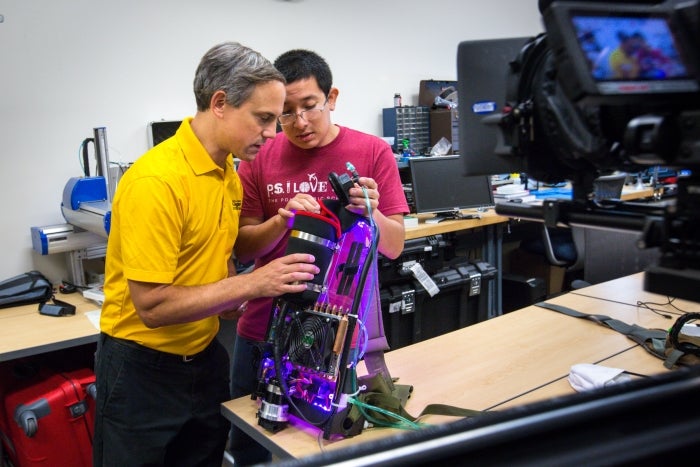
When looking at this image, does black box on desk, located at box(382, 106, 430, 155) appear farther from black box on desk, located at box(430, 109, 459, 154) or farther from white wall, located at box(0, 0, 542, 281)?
white wall, located at box(0, 0, 542, 281)

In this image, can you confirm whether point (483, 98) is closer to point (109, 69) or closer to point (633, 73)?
point (633, 73)

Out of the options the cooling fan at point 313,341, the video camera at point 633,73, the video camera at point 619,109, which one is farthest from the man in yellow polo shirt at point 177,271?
the video camera at point 633,73

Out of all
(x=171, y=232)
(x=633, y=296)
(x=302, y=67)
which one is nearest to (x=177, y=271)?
(x=171, y=232)

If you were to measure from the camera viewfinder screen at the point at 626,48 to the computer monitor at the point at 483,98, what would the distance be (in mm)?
265

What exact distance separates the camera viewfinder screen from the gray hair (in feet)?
3.16

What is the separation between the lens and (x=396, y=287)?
11.3 feet

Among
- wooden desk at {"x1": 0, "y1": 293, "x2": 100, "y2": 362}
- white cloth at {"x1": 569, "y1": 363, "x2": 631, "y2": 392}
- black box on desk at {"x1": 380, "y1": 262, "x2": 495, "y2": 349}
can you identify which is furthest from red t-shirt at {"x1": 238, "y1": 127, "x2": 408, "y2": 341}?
black box on desk at {"x1": 380, "y1": 262, "x2": 495, "y2": 349}

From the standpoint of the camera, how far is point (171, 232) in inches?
54.4

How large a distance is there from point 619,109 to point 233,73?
0.96 m

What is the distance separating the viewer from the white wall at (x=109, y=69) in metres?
2.98

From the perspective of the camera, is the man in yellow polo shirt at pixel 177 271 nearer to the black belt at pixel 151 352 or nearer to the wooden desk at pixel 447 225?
the black belt at pixel 151 352

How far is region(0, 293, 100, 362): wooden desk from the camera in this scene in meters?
2.13

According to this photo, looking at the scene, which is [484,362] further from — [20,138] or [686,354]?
[20,138]

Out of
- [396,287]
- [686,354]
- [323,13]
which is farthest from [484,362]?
[323,13]
